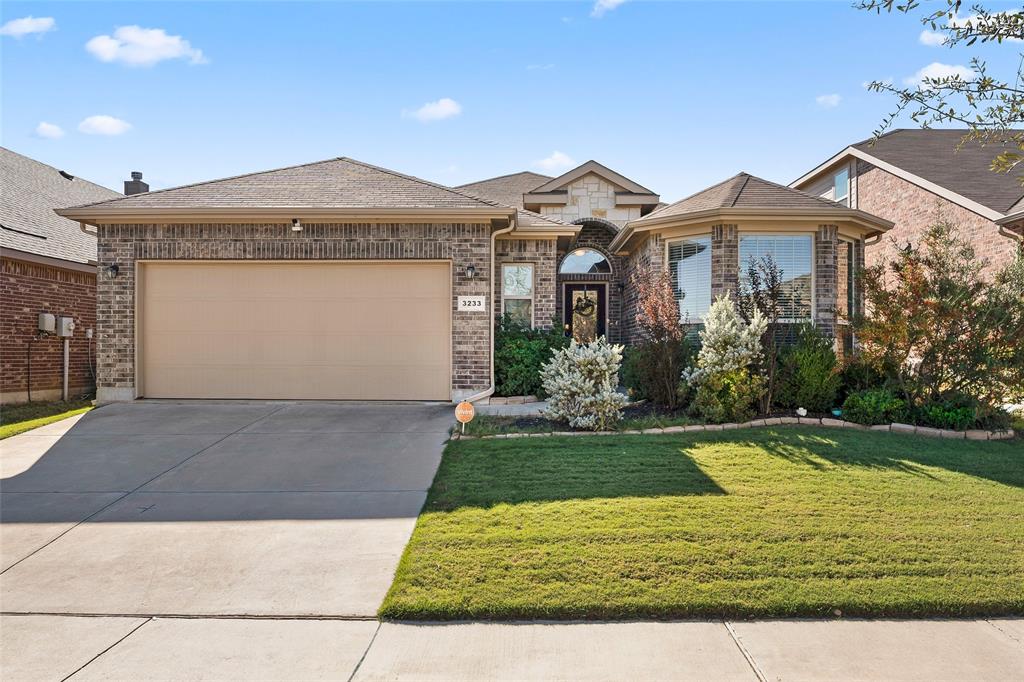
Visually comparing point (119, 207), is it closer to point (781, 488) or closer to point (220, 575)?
point (220, 575)

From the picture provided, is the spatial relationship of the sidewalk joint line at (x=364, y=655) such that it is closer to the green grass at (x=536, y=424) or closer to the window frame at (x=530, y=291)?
the green grass at (x=536, y=424)

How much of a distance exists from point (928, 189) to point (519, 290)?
1010 cm

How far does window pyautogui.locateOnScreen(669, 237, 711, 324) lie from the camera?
1094 cm

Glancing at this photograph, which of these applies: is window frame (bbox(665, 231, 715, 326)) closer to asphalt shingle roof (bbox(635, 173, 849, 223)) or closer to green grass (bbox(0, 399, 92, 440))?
asphalt shingle roof (bbox(635, 173, 849, 223))

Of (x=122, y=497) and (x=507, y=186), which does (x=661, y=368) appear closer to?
(x=122, y=497)

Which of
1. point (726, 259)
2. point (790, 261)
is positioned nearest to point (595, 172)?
point (726, 259)

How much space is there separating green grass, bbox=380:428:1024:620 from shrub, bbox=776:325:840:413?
166cm

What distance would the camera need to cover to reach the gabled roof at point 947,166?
12.0 m

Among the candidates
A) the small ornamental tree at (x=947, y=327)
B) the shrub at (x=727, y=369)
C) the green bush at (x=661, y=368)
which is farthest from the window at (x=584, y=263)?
the small ornamental tree at (x=947, y=327)

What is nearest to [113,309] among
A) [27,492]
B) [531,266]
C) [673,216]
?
[27,492]

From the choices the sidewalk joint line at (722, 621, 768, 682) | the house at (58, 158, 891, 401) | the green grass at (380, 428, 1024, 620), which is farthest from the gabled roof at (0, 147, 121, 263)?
the sidewalk joint line at (722, 621, 768, 682)

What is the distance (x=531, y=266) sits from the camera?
38.0ft

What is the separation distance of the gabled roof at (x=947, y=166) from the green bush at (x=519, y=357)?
7254 mm

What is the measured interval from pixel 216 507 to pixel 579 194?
1207 centimetres
